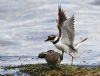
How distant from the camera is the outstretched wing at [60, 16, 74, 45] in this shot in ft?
78.4

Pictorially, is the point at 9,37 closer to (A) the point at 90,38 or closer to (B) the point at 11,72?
(A) the point at 90,38

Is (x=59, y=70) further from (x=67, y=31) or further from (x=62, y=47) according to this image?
(x=67, y=31)

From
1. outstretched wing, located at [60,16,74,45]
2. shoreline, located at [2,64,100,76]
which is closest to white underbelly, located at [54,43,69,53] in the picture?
outstretched wing, located at [60,16,74,45]

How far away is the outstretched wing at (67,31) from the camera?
2389 cm

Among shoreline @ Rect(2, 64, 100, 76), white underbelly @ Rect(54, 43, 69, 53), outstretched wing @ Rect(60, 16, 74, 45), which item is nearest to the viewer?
shoreline @ Rect(2, 64, 100, 76)

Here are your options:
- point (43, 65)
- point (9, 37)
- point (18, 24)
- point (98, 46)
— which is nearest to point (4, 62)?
point (43, 65)

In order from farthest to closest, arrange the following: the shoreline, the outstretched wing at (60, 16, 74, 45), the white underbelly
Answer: the white underbelly
the outstretched wing at (60, 16, 74, 45)
the shoreline

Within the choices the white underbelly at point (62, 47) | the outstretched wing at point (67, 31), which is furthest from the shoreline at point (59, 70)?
the outstretched wing at point (67, 31)

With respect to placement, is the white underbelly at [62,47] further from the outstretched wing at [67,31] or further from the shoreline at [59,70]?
the shoreline at [59,70]

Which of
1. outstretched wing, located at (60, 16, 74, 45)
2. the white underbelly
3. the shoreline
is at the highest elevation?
outstretched wing, located at (60, 16, 74, 45)

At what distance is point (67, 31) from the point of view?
→ 2434 centimetres

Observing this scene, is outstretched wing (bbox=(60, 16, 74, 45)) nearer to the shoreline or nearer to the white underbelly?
the white underbelly

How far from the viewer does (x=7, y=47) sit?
1303 inches

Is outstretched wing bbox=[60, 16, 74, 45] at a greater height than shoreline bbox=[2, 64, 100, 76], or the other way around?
outstretched wing bbox=[60, 16, 74, 45]
